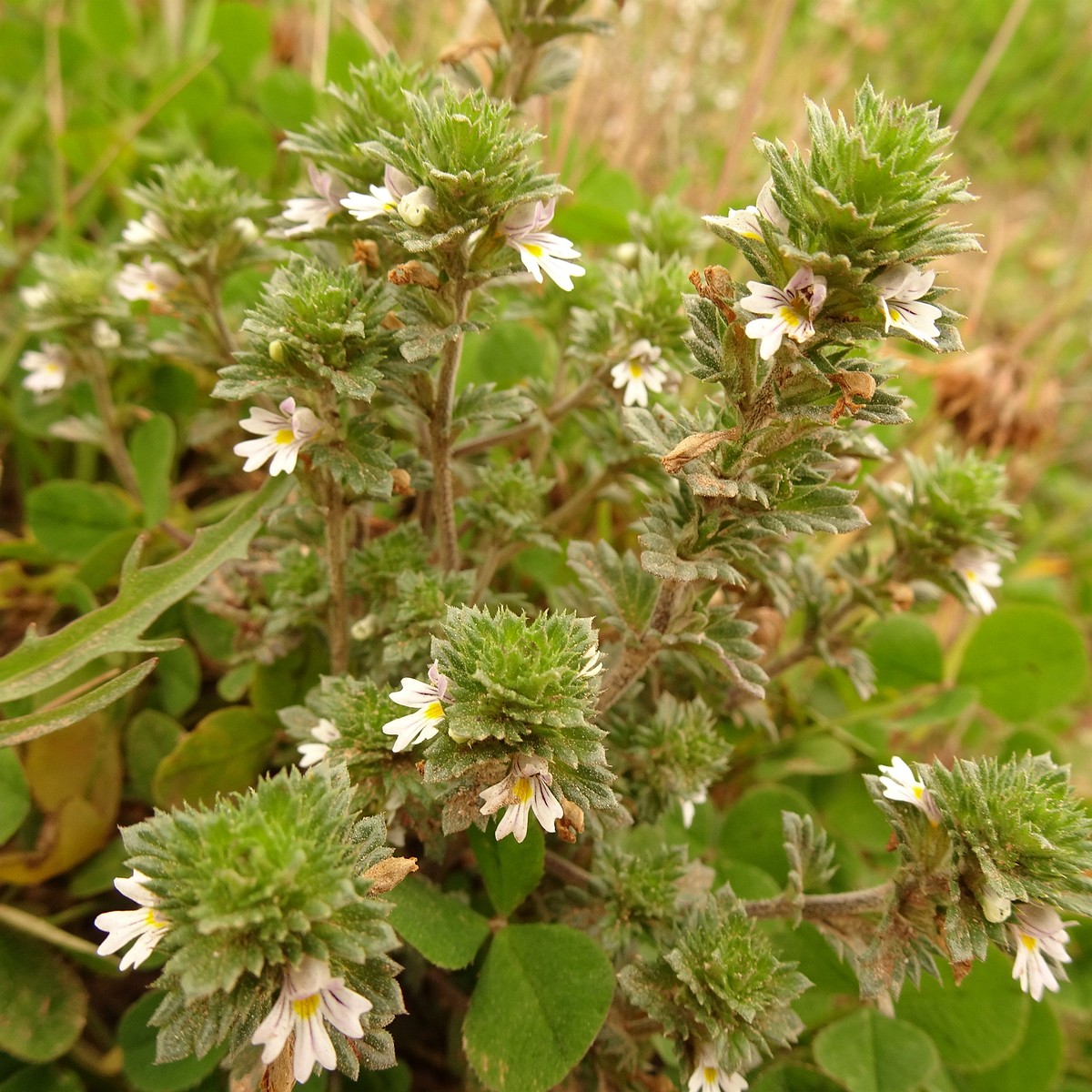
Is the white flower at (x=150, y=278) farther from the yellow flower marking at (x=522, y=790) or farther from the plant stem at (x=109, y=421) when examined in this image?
the yellow flower marking at (x=522, y=790)

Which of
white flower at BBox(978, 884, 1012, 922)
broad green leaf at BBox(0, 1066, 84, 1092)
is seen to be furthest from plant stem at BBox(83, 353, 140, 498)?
white flower at BBox(978, 884, 1012, 922)

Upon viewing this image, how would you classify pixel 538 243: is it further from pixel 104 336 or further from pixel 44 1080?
pixel 44 1080

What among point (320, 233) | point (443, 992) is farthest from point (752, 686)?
point (320, 233)

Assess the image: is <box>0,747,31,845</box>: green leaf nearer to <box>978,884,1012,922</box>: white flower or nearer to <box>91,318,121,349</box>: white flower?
<box>91,318,121,349</box>: white flower

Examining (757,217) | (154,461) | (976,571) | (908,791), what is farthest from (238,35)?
(908,791)

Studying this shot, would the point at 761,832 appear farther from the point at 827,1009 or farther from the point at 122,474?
the point at 122,474
